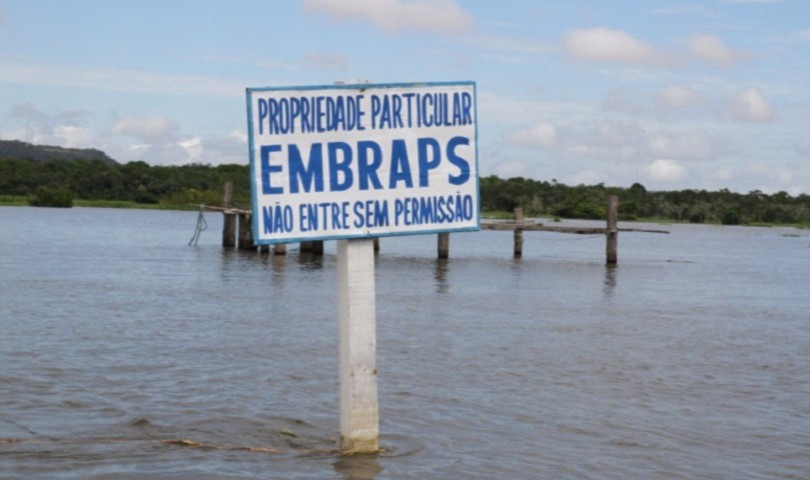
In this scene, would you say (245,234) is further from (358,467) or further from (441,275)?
(358,467)

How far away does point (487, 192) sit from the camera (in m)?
126

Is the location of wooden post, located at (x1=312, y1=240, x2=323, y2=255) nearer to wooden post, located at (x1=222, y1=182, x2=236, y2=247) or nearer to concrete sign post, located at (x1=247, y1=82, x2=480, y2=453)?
wooden post, located at (x1=222, y1=182, x2=236, y2=247)

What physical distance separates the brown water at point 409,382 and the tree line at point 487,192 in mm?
92119

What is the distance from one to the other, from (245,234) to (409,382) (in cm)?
2830

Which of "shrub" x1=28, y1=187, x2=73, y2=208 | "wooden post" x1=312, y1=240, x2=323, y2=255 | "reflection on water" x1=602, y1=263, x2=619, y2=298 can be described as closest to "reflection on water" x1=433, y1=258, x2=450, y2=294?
"reflection on water" x1=602, y1=263, x2=619, y2=298

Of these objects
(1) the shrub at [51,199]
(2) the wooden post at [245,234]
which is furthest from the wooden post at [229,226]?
(1) the shrub at [51,199]

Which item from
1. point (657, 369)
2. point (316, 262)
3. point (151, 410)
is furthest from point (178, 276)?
point (151, 410)

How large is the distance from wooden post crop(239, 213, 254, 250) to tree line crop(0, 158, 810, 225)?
72.7 metres

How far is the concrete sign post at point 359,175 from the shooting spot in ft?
26.3

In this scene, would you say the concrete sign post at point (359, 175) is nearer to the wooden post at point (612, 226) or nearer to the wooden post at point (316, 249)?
the wooden post at point (612, 226)

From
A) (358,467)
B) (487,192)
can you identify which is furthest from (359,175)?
(487,192)

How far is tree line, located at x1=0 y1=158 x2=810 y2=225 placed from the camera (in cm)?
12544

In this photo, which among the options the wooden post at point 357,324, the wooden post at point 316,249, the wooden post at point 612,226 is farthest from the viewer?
the wooden post at point 316,249

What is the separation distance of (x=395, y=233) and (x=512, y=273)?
25.5 metres
